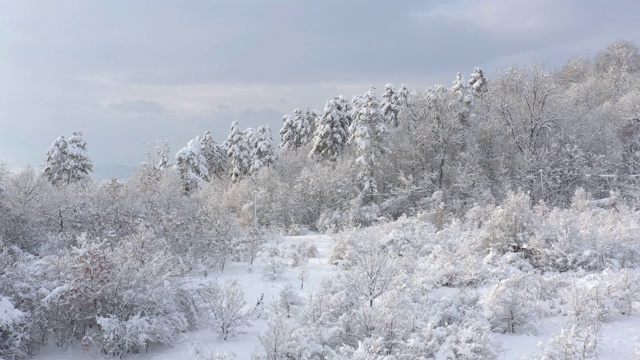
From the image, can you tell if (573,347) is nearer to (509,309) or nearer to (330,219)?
(509,309)

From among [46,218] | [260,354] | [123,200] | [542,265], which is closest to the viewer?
[260,354]

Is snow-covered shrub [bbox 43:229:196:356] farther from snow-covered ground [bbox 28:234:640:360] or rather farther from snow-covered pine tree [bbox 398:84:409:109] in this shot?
snow-covered pine tree [bbox 398:84:409:109]

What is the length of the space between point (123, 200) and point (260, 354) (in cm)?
1352

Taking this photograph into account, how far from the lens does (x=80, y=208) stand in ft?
54.7

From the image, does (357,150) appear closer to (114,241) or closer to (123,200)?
(123,200)

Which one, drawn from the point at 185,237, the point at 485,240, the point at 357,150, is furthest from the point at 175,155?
the point at 485,240

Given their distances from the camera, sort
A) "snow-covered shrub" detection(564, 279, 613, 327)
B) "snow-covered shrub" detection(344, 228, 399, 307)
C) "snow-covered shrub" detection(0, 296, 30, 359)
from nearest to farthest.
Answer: "snow-covered shrub" detection(0, 296, 30, 359), "snow-covered shrub" detection(564, 279, 613, 327), "snow-covered shrub" detection(344, 228, 399, 307)

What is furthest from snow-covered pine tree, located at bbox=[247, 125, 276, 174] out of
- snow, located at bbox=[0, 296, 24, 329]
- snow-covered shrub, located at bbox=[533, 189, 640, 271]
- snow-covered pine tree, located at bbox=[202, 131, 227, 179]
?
snow, located at bbox=[0, 296, 24, 329]

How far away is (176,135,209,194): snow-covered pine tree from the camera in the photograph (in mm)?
31625

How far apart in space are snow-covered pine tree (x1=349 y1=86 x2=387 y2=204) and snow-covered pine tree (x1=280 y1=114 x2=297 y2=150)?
15.1m

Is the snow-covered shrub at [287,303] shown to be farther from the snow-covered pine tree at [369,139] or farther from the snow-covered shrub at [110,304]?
the snow-covered pine tree at [369,139]

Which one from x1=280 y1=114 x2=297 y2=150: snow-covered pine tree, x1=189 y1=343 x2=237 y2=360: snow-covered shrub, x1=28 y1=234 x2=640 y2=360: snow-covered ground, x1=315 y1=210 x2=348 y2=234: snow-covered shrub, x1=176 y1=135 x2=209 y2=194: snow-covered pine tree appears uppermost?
x1=280 y1=114 x2=297 y2=150: snow-covered pine tree

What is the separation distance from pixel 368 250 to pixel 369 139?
23.6 m

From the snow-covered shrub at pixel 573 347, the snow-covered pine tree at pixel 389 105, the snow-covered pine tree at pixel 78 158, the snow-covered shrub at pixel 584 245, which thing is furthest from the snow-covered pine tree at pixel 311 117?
the snow-covered shrub at pixel 573 347
